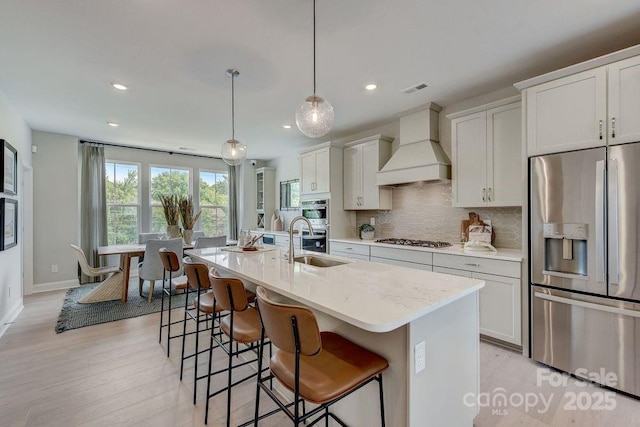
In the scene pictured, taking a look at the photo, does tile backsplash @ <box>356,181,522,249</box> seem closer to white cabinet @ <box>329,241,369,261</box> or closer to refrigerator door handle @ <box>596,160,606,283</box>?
white cabinet @ <box>329,241,369,261</box>

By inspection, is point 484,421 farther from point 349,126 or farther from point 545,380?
point 349,126

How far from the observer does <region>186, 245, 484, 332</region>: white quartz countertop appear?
3.77ft

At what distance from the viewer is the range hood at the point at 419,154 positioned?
352 centimetres

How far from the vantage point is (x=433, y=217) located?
154 inches

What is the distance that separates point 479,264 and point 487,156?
1.17 m

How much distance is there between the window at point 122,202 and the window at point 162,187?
Result: 288 mm

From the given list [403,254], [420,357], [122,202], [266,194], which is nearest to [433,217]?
[403,254]

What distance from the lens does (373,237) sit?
4586 mm

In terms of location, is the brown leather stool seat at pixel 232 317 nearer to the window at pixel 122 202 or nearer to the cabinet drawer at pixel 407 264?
the cabinet drawer at pixel 407 264

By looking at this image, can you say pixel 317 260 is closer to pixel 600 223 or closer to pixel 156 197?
pixel 600 223

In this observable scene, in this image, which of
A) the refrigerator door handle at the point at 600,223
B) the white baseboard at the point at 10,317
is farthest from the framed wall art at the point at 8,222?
the refrigerator door handle at the point at 600,223


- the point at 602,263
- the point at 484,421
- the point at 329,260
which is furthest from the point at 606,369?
the point at 329,260

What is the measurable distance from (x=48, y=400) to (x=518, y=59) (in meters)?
4.60

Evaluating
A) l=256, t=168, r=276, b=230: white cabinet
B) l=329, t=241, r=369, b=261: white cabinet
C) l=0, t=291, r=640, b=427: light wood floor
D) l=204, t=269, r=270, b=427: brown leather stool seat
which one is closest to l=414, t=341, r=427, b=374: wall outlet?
l=204, t=269, r=270, b=427: brown leather stool seat
